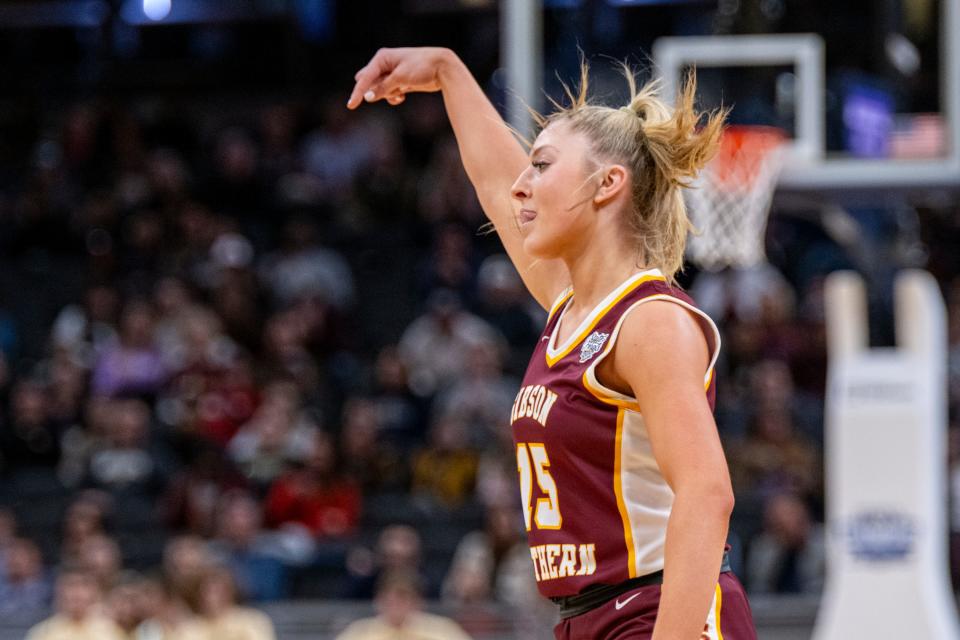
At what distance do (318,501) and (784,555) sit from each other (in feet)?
10.8

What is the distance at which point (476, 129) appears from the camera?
12.5 ft

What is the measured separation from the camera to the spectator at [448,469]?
11.6 metres

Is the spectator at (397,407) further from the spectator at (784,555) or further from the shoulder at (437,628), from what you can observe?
the spectator at (784,555)

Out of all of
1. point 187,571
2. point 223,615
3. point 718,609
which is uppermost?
point 718,609

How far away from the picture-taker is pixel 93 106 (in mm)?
17000

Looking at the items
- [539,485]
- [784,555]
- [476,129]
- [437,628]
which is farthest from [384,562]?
[539,485]

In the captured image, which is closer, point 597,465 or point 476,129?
point 597,465

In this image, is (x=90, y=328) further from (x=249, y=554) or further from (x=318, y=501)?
(x=249, y=554)

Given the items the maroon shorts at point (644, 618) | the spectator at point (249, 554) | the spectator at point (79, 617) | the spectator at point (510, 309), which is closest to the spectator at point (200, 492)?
the spectator at point (249, 554)

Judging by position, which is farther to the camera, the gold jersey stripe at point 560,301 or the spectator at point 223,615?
the spectator at point 223,615

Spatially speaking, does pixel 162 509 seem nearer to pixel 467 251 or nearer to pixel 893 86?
pixel 467 251

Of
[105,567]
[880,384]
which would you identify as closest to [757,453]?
[880,384]

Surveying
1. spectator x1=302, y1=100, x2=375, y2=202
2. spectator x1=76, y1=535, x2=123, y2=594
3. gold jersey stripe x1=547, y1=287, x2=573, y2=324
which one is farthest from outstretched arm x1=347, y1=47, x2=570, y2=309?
spectator x1=302, y1=100, x2=375, y2=202

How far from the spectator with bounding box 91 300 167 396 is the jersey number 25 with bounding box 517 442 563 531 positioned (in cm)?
1021
